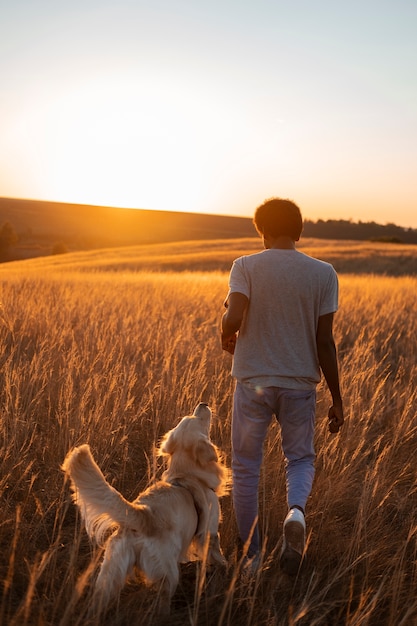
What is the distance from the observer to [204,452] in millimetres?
2613

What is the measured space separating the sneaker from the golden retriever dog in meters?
0.33

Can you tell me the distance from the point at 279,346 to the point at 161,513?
1.13 metres

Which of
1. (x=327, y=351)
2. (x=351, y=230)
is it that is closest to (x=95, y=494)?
(x=327, y=351)

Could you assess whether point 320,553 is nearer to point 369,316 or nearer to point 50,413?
point 50,413

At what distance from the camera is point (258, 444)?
3127 mm

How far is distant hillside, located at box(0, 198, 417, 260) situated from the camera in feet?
253

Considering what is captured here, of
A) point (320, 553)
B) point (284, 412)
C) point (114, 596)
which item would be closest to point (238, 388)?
point (284, 412)

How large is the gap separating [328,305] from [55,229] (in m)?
99.0

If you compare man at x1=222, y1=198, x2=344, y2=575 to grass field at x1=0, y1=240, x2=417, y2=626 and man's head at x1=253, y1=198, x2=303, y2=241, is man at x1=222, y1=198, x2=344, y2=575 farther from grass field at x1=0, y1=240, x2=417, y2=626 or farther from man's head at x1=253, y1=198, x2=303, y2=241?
grass field at x1=0, y1=240, x2=417, y2=626

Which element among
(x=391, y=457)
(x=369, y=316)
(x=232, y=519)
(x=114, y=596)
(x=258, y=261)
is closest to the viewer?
(x=114, y=596)

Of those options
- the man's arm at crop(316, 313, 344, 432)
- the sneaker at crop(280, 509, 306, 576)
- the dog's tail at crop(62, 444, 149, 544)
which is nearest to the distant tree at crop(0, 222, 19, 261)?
the man's arm at crop(316, 313, 344, 432)

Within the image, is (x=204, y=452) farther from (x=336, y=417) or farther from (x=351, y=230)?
(x=351, y=230)

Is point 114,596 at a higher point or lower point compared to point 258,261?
lower

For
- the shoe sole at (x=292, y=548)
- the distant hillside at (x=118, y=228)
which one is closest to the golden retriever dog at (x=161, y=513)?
the shoe sole at (x=292, y=548)
